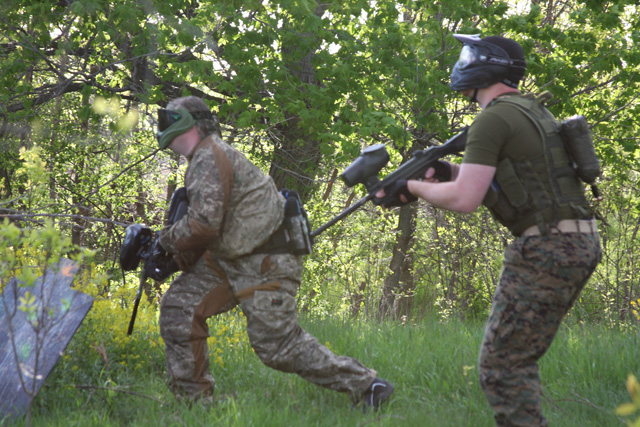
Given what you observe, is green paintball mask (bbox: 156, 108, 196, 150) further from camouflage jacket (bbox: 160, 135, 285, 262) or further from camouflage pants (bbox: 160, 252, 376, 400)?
camouflage pants (bbox: 160, 252, 376, 400)

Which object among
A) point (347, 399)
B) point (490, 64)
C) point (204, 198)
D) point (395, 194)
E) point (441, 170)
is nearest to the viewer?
point (490, 64)

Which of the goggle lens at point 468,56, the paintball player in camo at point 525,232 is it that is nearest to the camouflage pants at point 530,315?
the paintball player in camo at point 525,232

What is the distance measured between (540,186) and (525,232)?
0.22m

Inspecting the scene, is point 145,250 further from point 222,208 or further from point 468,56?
point 468,56

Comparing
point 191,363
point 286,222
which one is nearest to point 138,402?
point 191,363

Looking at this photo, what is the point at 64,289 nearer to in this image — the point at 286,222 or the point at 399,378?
the point at 286,222

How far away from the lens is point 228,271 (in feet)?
11.9

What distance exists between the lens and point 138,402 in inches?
146

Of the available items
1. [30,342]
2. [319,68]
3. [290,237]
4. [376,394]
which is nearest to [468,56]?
[290,237]

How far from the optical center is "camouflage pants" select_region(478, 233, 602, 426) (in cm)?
265

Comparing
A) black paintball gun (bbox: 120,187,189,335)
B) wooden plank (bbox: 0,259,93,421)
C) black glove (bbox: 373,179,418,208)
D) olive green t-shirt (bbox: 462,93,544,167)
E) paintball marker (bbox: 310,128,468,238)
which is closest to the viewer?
olive green t-shirt (bbox: 462,93,544,167)

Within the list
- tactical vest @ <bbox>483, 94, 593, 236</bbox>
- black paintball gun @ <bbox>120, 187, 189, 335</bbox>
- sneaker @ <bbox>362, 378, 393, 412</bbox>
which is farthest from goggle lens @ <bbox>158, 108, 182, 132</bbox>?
sneaker @ <bbox>362, 378, 393, 412</bbox>

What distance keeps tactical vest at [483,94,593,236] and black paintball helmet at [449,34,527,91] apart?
19cm

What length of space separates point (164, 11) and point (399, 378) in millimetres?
5168
